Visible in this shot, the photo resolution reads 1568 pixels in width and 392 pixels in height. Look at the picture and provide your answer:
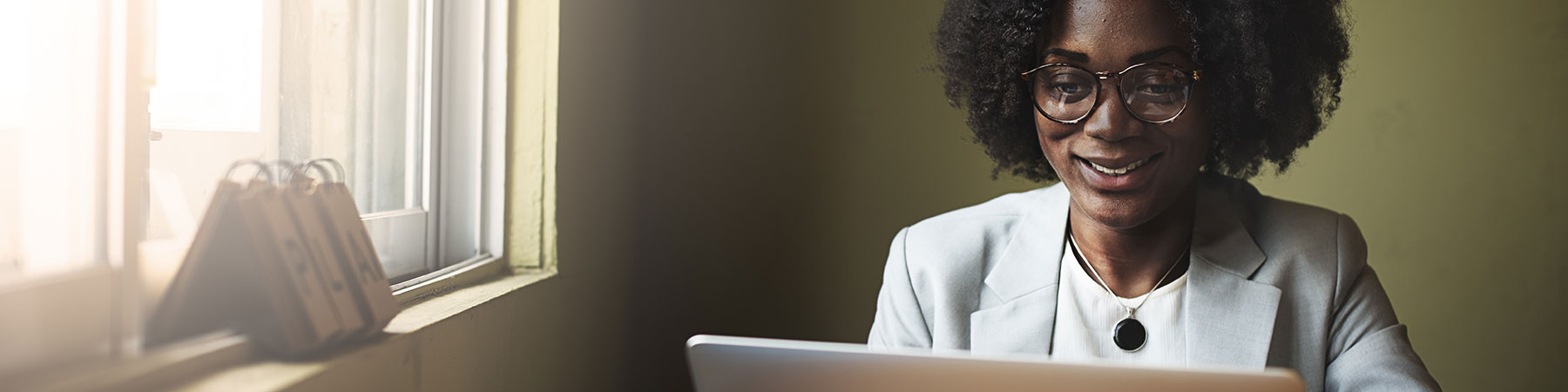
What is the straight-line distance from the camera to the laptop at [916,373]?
0.76 metres

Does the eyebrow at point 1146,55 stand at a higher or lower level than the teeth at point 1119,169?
higher

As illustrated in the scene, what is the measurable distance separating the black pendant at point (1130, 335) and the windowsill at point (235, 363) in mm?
850

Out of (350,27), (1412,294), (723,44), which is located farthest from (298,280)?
(1412,294)

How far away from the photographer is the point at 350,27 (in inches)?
50.9

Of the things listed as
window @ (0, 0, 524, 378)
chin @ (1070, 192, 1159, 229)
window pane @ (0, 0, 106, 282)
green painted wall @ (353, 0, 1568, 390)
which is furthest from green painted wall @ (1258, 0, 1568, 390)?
window pane @ (0, 0, 106, 282)

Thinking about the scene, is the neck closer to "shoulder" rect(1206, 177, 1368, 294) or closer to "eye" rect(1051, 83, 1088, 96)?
"shoulder" rect(1206, 177, 1368, 294)

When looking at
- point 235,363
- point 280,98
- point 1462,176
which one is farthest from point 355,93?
point 1462,176

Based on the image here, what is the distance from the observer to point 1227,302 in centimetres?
143

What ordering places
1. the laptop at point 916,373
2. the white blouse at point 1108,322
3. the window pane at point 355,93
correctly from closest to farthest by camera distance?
the laptop at point 916,373 < the window pane at point 355,93 < the white blouse at point 1108,322

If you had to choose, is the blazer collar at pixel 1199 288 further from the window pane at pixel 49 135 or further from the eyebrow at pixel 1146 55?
the window pane at pixel 49 135

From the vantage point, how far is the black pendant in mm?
1416

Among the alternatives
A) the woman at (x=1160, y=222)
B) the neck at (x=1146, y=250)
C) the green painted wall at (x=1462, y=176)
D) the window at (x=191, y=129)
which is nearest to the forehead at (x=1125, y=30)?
the woman at (x=1160, y=222)

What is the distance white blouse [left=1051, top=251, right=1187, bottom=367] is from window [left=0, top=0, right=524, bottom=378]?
33.6 inches

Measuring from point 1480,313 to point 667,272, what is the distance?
1.92 meters
